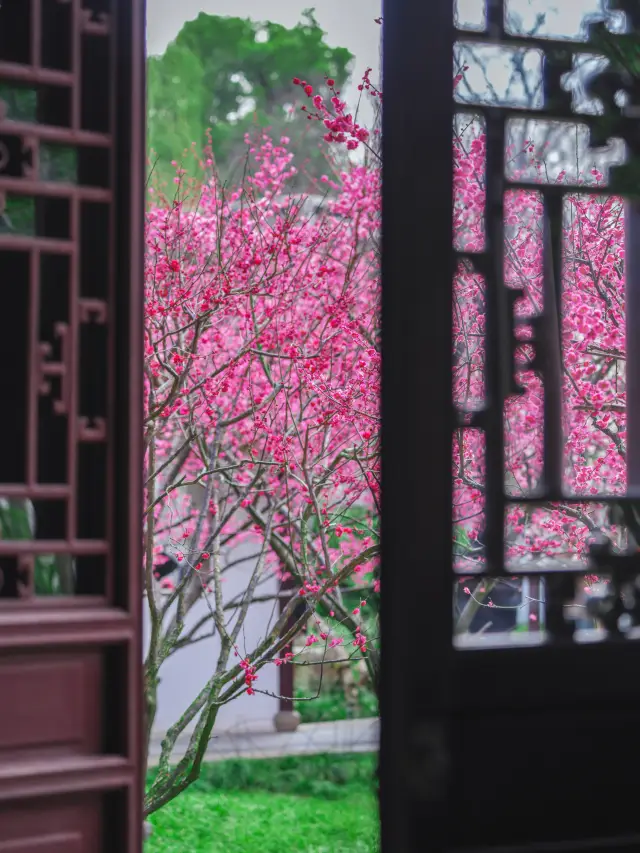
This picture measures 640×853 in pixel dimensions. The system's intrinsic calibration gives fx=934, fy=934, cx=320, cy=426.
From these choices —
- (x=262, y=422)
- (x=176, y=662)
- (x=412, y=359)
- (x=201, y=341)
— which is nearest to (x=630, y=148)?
(x=412, y=359)

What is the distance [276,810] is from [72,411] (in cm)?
366

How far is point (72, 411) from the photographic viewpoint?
4.79 feet

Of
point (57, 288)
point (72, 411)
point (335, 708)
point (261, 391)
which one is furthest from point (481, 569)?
point (335, 708)

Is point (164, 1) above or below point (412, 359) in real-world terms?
above

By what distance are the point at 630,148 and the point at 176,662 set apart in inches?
191

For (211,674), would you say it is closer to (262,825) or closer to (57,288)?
(262,825)

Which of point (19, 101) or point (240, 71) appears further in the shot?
point (240, 71)

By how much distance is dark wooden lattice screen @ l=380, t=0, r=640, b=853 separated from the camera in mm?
1268

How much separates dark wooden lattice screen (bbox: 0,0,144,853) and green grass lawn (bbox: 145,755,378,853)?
8.03 feet

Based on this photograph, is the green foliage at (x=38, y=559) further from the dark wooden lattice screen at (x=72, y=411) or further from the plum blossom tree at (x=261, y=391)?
the plum blossom tree at (x=261, y=391)

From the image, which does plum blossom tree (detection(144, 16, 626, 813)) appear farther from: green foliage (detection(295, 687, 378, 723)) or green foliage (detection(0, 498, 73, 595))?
green foliage (detection(295, 687, 378, 723))

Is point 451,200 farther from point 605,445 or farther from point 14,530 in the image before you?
point 605,445

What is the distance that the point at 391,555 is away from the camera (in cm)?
127

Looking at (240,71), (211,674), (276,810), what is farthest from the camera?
(240,71)
